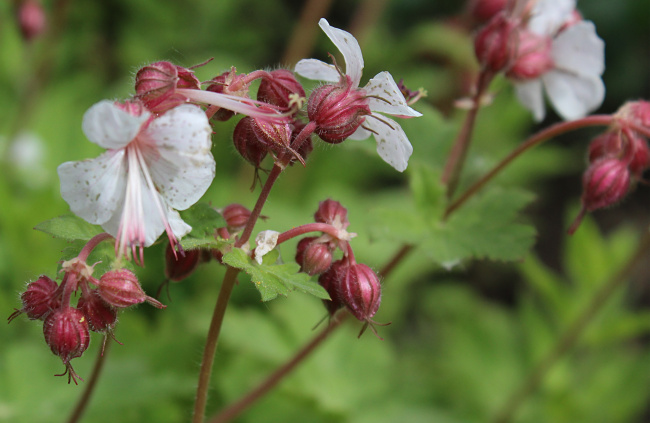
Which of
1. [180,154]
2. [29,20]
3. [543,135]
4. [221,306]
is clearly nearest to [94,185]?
[180,154]

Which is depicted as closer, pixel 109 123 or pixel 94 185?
pixel 109 123

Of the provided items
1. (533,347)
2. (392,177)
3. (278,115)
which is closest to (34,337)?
(278,115)

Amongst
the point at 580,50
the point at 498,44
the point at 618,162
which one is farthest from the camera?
the point at 580,50

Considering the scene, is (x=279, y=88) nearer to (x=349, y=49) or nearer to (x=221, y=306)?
(x=349, y=49)

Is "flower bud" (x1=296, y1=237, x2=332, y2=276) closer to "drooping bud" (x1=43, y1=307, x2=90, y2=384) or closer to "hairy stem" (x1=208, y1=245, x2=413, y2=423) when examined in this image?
"drooping bud" (x1=43, y1=307, x2=90, y2=384)

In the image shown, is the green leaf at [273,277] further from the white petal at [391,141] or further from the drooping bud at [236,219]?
the white petal at [391,141]

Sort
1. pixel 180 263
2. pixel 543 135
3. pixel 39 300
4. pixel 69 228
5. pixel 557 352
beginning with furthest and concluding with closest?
pixel 557 352 → pixel 543 135 → pixel 180 263 → pixel 69 228 → pixel 39 300

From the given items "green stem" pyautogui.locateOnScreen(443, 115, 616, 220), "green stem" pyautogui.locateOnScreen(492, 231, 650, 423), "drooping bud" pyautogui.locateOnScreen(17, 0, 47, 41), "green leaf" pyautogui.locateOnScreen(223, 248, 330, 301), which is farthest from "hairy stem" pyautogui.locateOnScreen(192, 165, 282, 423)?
"drooping bud" pyautogui.locateOnScreen(17, 0, 47, 41)

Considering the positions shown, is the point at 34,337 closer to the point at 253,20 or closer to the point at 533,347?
the point at 533,347
